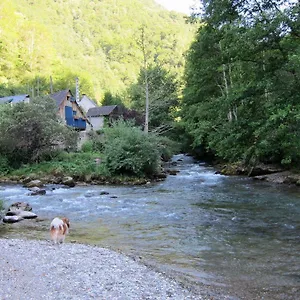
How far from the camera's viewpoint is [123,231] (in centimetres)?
1188

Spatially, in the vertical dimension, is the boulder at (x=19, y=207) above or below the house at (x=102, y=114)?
below

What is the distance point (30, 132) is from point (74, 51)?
7088 cm

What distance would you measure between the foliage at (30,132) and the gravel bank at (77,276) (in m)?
18.5

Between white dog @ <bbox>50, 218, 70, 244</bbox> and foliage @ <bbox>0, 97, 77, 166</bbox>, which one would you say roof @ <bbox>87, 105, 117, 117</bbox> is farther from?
white dog @ <bbox>50, 218, 70, 244</bbox>

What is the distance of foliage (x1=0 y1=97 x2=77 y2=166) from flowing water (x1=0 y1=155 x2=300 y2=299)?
590 cm

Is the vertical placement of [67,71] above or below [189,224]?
above

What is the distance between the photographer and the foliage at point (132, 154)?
24.4 meters

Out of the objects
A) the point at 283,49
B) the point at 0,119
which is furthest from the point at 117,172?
the point at 283,49

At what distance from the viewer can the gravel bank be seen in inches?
228

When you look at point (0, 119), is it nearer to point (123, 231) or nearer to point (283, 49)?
point (123, 231)

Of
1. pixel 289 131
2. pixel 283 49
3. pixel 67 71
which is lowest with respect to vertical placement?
pixel 289 131

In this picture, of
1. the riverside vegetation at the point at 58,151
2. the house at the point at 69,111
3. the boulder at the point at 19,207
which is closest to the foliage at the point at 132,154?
the riverside vegetation at the point at 58,151

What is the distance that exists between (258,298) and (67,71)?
201ft

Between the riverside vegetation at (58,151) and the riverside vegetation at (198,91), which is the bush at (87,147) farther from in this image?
the riverside vegetation at (58,151)
